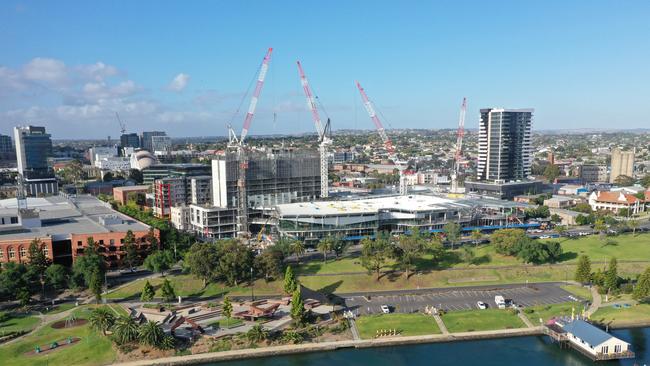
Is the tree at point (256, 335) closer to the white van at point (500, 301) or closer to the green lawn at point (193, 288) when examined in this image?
the green lawn at point (193, 288)

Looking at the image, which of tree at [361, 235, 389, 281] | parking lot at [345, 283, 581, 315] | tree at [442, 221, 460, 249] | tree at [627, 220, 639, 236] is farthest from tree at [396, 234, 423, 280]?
tree at [627, 220, 639, 236]

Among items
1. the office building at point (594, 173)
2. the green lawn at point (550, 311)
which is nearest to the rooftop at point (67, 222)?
the green lawn at point (550, 311)

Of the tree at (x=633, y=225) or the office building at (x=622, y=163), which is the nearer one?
the tree at (x=633, y=225)

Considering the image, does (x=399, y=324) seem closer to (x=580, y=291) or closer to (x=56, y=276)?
(x=580, y=291)

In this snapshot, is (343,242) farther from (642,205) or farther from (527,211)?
(642,205)

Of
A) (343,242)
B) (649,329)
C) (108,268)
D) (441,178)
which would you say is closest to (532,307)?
(649,329)

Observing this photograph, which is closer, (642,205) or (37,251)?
(37,251)

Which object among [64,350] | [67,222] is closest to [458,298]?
[64,350]
